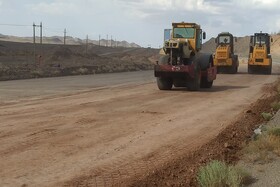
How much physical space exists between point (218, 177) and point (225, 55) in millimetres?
33148

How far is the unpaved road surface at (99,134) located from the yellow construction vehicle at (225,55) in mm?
19749

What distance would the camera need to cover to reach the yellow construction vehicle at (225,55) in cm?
3878

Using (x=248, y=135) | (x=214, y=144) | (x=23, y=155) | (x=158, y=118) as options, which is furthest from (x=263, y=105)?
(x=23, y=155)

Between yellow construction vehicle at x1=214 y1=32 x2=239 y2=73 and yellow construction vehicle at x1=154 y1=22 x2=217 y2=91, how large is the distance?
1443cm

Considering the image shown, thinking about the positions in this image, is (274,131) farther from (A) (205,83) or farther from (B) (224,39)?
(B) (224,39)

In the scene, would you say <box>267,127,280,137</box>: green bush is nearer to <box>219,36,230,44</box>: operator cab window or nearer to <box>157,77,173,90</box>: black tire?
<box>157,77,173,90</box>: black tire

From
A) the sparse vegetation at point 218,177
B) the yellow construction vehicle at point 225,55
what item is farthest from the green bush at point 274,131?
the yellow construction vehicle at point 225,55

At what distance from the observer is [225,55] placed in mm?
38719

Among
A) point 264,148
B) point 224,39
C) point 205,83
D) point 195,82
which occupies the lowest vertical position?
point 264,148

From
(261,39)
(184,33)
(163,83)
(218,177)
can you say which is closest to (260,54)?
(261,39)

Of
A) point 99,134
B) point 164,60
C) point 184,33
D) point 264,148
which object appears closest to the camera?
point 264,148

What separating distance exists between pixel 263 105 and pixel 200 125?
16.0ft

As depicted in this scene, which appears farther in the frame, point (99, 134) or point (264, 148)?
point (99, 134)

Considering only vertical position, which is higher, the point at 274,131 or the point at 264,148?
the point at 274,131
